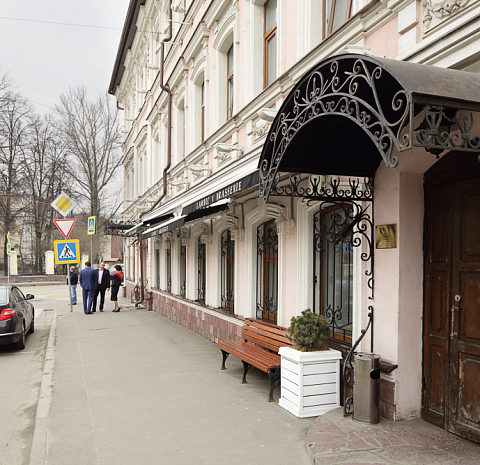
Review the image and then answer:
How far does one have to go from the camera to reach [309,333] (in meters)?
5.68

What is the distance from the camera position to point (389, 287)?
5160mm

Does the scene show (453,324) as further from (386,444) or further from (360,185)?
(360,185)

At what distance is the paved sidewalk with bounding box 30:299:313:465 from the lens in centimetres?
471

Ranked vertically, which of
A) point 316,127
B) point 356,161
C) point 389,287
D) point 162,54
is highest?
point 162,54

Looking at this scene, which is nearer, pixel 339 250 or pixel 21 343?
pixel 339 250

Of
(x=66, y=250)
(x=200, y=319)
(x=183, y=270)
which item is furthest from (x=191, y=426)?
(x=66, y=250)

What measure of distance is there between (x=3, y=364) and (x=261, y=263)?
205 inches

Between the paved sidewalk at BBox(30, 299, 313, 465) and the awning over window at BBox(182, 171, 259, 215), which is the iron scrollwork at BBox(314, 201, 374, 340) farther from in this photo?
the paved sidewalk at BBox(30, 299, 313, 465)

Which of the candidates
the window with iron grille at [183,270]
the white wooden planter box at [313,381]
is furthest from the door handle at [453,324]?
the window with iron grille at [183,270]

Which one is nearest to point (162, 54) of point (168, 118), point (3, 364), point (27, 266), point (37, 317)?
point (168, 118)

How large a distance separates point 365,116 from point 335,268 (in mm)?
3213

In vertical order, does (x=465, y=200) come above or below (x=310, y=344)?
above

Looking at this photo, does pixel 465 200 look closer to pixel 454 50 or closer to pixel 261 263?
pixel 454 50

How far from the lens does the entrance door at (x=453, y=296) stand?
4586 millimetres
